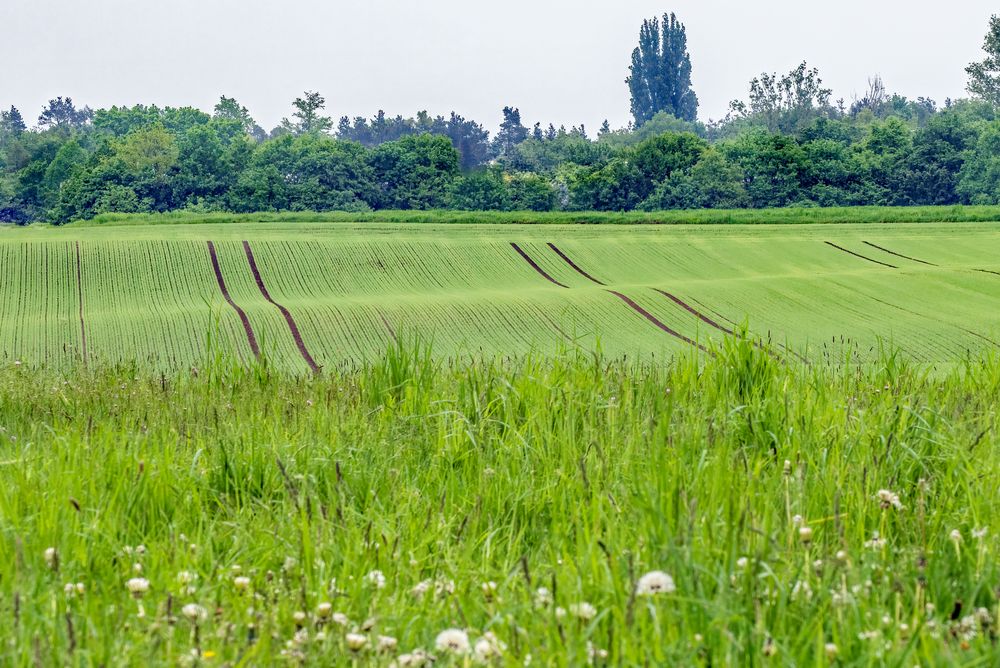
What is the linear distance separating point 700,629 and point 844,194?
67.7 metres

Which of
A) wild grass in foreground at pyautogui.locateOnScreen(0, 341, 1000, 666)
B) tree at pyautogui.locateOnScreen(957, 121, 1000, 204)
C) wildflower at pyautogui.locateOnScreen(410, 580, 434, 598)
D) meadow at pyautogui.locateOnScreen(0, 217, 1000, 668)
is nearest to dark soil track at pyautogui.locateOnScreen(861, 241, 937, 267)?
tree at pyautogui.locateOnScreen(957, 121, 1000, 204)

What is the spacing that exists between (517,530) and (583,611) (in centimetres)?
132

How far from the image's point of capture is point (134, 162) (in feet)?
250

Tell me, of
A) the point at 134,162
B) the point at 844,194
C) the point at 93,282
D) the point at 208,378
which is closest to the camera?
the point at 208,378

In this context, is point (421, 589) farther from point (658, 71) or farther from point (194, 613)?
point (658, 71)

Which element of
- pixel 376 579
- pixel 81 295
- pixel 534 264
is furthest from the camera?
pixel 534 264

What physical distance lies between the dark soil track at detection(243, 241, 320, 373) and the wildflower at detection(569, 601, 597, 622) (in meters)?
10.9

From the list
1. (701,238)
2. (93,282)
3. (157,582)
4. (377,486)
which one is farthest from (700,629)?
(701,238)

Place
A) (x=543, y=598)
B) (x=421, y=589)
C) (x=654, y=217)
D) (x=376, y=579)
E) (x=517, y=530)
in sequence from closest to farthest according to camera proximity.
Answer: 1. (x=543, y=598)
2. (x=421, y=589)
3. (x=376, y=579)
4. (x=517, y=530)
5. (x=654, y=217)

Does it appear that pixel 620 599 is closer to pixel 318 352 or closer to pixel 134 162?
pixel 318 352

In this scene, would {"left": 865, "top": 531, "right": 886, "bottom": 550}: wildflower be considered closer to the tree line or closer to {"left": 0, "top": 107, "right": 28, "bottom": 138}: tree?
the tree line

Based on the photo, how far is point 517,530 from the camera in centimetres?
346

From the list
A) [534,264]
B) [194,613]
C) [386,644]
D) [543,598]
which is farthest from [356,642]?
[534,264]

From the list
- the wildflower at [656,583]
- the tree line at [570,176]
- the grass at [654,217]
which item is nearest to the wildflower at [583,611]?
the wildflower at [656,583]
